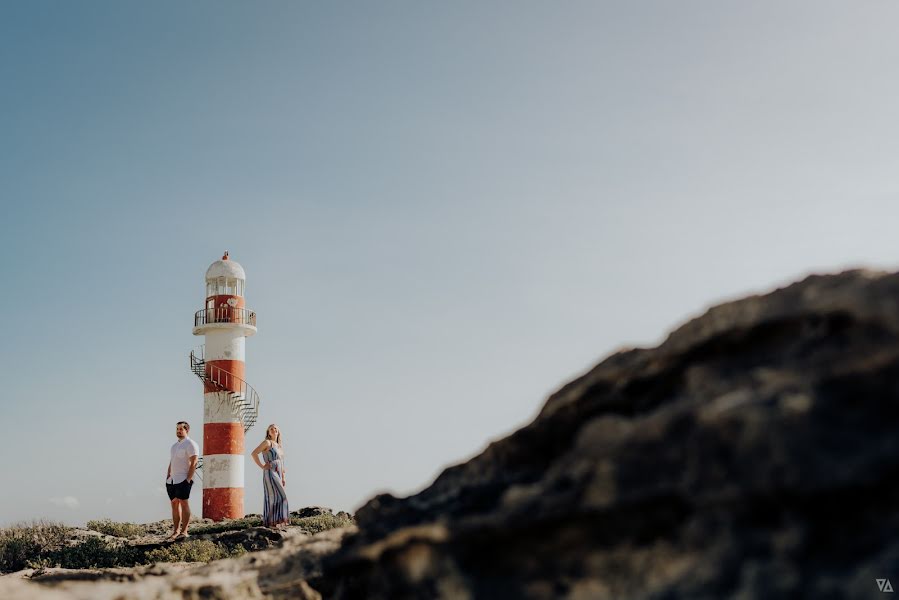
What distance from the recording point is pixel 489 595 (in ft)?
→ 14.0

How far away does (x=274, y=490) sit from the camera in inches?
688

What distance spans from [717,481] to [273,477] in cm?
1496

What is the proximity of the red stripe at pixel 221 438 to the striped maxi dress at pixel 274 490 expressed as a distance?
1012 centimetres

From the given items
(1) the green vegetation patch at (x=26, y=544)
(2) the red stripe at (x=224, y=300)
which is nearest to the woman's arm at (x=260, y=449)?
(1) the green vegetation patch at (x=26, y=544)

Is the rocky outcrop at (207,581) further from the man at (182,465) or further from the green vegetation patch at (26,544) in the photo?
the green vegetation patch at (26,544)

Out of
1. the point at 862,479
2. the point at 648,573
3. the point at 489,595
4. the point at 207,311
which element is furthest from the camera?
the point at 207,311

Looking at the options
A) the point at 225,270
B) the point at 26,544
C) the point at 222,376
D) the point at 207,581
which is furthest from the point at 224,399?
the point at 207,581

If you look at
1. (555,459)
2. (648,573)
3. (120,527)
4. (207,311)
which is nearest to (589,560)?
(648,573)

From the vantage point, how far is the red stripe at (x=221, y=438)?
27641 millimetres

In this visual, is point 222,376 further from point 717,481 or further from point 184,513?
point 717,481

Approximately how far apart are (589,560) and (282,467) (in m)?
14.7

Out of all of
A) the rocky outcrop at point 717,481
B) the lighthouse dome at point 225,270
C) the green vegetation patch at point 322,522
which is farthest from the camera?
the lighthouse dome at point 225,270

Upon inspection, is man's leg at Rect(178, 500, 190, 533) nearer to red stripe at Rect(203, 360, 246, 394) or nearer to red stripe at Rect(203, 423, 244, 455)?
red stripe at Rect(203, 423, 244, 455)

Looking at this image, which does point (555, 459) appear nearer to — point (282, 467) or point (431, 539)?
point (431, 539)
